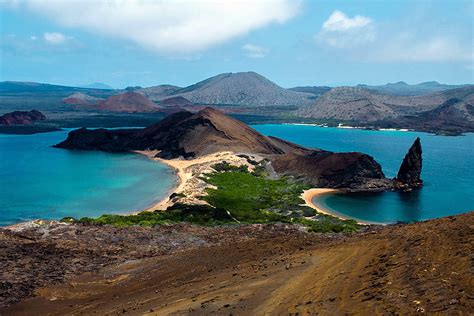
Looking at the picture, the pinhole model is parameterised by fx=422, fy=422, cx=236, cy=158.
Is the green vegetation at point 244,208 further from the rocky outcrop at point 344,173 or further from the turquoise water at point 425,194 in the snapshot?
the turquoise water at point 425,194

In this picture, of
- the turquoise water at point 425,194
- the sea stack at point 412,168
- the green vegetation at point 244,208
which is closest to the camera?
the green vegetation at point 244,208

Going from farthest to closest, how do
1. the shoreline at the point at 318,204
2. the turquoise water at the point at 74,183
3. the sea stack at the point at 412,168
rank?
1. the sea stack at the point at 412,168
2. the turquoise water at the point at 74,183
3. the shoreline at the point at 318,204

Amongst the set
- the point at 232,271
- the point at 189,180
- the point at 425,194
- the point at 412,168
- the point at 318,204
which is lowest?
the point at 318,204

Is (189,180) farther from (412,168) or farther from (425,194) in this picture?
(412,168)

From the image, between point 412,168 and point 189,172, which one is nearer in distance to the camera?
point 412,168

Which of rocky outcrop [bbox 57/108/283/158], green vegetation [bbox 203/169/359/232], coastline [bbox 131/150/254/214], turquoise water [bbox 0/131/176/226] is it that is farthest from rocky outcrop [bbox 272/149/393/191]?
turquoise water [bbox 0/131/176/226]

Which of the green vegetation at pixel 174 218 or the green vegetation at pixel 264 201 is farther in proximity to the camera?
the green vegetation at pixel 264 201

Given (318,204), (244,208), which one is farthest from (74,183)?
(318,204)

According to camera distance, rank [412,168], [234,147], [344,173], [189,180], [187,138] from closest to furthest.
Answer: [189,180], [344,173], [412,168], [234,147], [187,138]

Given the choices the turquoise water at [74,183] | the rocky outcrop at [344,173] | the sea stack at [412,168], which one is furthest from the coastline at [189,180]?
the sea stack at [412,168]
